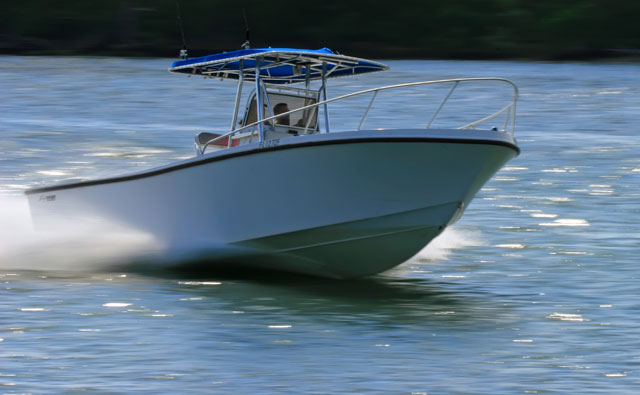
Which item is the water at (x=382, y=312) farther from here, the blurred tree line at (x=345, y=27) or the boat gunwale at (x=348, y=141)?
the blurred tree line at (x=345, y=27)

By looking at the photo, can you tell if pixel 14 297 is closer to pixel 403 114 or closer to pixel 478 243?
pixel 478 243

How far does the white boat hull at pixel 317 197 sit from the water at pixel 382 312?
0.44 metres

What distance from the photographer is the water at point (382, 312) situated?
7750 millimetres

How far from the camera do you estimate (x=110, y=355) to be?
8.15 meters

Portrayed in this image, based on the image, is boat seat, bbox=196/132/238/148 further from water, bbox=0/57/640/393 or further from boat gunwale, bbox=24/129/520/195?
water, bbox=0/57/640/393

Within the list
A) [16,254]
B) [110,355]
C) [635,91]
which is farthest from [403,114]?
[110,355]

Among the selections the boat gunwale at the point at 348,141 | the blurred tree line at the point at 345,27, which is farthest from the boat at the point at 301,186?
the blurred tree line at the point at 345,27

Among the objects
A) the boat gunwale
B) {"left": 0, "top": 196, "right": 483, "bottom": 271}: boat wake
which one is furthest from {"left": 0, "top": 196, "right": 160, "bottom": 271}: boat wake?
the boat gunwale

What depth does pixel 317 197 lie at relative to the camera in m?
10.0

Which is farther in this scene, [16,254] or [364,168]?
[16,254]

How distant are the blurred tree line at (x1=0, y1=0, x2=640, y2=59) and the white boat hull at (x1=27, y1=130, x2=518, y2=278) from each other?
103 feet

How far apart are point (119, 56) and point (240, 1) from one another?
5.80 metres

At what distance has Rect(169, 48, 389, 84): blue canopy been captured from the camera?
10469mm

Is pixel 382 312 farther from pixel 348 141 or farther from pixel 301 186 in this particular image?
pixel 348 141
